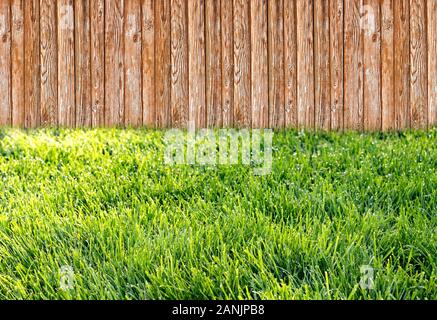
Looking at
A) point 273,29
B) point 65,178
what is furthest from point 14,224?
point 273,29

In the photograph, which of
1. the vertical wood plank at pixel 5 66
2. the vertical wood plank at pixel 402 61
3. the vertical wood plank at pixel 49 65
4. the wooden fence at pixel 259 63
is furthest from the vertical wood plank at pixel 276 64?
the vertical wood plank at pixel 5 66

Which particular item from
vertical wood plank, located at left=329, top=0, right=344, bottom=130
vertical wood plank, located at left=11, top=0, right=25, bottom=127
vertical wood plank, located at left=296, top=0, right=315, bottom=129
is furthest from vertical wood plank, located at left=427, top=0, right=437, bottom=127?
vertical wood plank, located at left=11, top=0, right=25, bottom=127

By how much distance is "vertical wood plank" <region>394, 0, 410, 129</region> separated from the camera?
512cm

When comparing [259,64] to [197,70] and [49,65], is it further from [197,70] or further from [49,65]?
[49,65]

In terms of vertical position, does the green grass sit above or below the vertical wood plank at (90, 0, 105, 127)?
below

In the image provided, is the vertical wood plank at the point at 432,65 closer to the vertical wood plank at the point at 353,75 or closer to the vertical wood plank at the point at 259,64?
the vertical wood plank at the point at 353,75

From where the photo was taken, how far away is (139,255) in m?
2.38

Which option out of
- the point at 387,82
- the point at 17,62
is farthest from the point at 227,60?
the point at 17,62

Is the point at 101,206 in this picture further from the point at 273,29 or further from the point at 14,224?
the point at 273,29

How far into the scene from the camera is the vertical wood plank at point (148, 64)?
16.8 feet

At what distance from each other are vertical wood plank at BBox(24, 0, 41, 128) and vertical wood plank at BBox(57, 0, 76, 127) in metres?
0.22

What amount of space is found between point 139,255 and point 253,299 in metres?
0.57

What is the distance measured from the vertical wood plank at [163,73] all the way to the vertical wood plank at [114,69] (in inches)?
13.3

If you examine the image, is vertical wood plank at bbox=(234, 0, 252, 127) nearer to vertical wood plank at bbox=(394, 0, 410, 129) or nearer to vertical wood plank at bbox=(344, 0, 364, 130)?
vertical wood plank at bbox=(344, 0, 364, 130)
